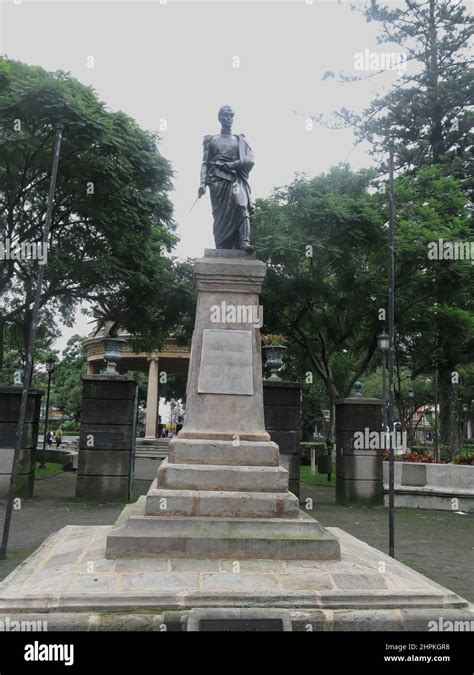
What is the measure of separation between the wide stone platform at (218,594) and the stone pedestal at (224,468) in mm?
189

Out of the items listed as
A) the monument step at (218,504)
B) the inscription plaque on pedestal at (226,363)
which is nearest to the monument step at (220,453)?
the monument step at (218,504)

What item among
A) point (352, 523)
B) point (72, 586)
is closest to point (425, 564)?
point (352, 523)

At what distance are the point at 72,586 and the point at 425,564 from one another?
547cm

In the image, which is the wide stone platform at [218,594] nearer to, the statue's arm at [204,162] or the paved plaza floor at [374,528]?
the paved plaza floor at [374,528]

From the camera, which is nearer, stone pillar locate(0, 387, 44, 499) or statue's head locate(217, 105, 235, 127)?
statue's head locate(217, 105, 235, 127)

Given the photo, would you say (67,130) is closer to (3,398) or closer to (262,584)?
(3,398)

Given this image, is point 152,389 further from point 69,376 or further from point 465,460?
point 69,376

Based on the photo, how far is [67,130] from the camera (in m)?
14.1

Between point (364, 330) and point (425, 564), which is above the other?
point (364, 330)

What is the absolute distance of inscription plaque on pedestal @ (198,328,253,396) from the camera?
284 inches

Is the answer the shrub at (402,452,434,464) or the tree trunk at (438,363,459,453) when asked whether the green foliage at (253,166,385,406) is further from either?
the tree trunk at (438,363,459,453)

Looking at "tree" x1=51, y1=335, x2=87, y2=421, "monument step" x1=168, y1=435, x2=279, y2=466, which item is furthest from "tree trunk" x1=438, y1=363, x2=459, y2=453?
"tree" x1=51, y1=335, x2=87, y2=421

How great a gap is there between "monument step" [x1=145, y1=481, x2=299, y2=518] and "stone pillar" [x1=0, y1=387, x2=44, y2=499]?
9.19 metres
